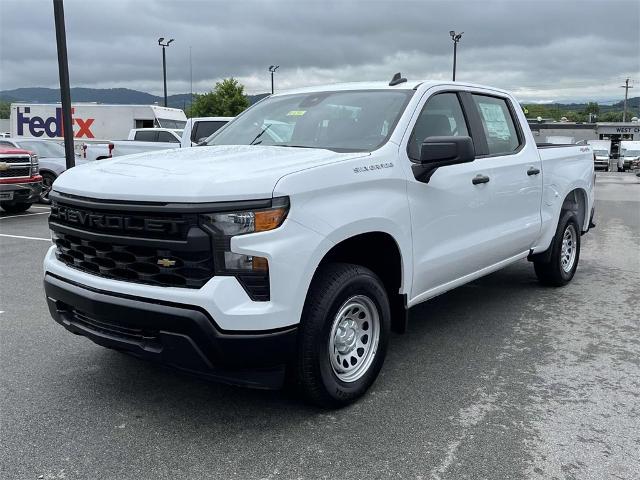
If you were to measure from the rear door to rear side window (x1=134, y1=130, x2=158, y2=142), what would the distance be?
16.6 meters

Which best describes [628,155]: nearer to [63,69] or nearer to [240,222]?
[63,69]

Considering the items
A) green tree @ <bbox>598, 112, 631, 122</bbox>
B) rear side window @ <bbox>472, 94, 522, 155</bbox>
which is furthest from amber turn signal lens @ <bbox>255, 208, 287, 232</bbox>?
green tree @ <bbox>598, 112, 631, 122</bbox>

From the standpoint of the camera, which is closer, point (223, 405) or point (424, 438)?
point (424, 438)

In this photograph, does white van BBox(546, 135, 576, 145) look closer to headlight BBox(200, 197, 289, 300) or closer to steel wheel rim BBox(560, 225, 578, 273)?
steel wheel rim BBox(560, 225, 578, 273)

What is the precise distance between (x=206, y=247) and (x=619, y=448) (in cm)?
236

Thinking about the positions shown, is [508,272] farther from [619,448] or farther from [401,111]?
[619,448]

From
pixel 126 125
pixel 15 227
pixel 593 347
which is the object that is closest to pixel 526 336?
pixel 593 347

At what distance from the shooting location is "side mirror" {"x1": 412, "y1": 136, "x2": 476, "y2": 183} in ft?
12.5

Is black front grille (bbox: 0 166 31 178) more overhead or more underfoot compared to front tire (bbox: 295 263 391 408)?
more overhead

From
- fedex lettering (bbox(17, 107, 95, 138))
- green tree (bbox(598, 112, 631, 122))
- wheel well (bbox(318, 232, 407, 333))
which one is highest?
green tree (bbox(598, 112, 631, 122))

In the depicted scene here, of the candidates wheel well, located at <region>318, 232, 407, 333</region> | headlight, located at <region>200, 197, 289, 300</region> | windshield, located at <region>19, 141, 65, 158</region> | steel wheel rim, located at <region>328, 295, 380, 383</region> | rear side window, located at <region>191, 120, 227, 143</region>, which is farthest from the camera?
windshield, located at <region>19, 141, 65, 158</region>

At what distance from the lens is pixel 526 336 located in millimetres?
4980

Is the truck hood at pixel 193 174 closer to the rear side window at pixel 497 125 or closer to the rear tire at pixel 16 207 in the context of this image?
the rear side window at pixel 497 125

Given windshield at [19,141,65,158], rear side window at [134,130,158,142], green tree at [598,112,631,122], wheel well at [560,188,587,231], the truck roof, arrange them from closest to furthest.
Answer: the truck roof < wheel well at [560,188,587,231] < windshield at [19,141,65,158] < rear side window at [134,130,158,142] < green tree at [598,112,631,122]
